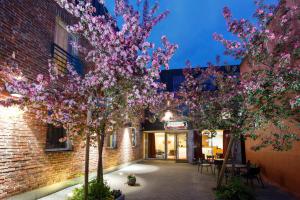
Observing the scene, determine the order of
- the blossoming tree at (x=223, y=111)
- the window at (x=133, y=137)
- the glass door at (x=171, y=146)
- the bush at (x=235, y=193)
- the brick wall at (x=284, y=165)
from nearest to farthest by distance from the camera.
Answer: the bush at (x=235, y=193) < the blossoming tree at (x=223, y=111) < the brick wall at (x=284, y=165) < the window at (x=133, y=137) < the glass door at (x=171, y=146)

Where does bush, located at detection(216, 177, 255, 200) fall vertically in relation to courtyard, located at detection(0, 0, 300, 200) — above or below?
below

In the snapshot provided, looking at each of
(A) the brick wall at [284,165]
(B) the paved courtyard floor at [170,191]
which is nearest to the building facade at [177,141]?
(A) the brick wall at [284,165]

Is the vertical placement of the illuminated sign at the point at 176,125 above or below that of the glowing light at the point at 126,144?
above

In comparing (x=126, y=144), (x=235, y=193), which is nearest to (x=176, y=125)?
(x=126, y=144)

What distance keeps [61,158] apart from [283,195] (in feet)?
25.2

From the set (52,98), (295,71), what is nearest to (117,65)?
(52,98)

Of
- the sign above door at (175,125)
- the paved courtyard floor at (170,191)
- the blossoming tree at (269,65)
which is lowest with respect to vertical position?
the paved courtyard floor at (170,191)

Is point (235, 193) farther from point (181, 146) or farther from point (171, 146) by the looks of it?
point (171, 146)

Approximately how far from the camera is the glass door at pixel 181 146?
19.2 metres

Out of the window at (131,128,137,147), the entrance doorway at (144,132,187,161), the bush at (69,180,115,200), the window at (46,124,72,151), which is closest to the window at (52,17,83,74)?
the window at (46,124,72,151)

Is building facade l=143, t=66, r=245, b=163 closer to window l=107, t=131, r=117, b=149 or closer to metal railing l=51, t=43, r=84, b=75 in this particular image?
window l=107, t=131, r=117, b=149

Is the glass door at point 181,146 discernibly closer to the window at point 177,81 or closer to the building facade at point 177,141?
the building facade at point 177,141

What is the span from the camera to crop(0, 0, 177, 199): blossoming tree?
5.09 m

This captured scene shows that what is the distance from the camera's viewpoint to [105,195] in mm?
5754
